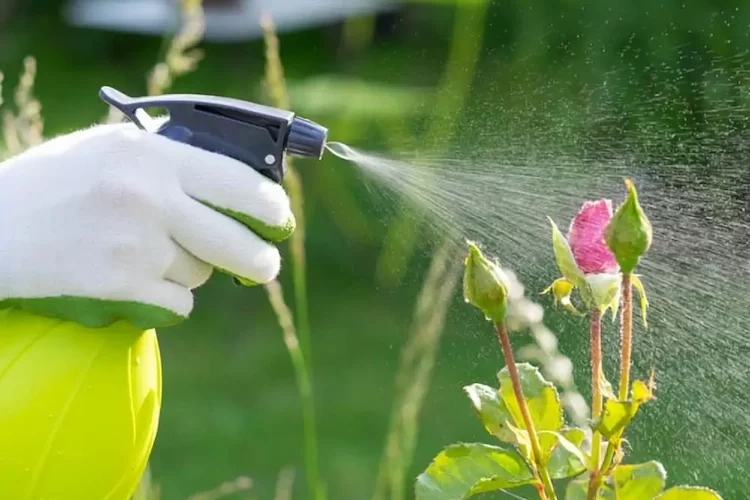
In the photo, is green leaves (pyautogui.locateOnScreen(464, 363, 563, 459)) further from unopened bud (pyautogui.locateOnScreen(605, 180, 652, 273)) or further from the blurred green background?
the blurred green background

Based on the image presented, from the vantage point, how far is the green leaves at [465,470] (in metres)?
0.61

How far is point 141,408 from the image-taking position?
0.72 m

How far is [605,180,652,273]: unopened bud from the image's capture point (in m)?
0.52

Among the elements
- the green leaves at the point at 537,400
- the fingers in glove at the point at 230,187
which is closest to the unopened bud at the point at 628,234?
the green leaves at the point at 537,400

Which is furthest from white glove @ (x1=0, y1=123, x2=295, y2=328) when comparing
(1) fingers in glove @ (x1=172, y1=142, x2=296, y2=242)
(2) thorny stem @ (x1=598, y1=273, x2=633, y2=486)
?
(2) thorny stem @ (x1=598, y1=273, x2=633, y2=486)

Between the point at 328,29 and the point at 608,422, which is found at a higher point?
the point at 608,422

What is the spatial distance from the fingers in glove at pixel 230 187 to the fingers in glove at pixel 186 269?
0.11 ft

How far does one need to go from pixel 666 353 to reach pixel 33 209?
1.39 feet

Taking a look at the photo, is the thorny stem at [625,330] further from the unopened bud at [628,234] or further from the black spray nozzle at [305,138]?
the black spray nozzle at [305,138]

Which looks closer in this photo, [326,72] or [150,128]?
[150,128]

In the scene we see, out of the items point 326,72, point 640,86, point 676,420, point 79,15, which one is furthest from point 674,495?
point 79,15

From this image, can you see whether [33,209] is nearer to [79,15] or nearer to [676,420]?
[676,420]

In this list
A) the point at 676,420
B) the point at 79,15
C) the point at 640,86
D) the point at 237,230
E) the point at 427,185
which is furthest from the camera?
the point at 79,15

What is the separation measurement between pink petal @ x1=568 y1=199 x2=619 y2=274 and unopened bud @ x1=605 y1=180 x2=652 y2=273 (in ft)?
0.09
